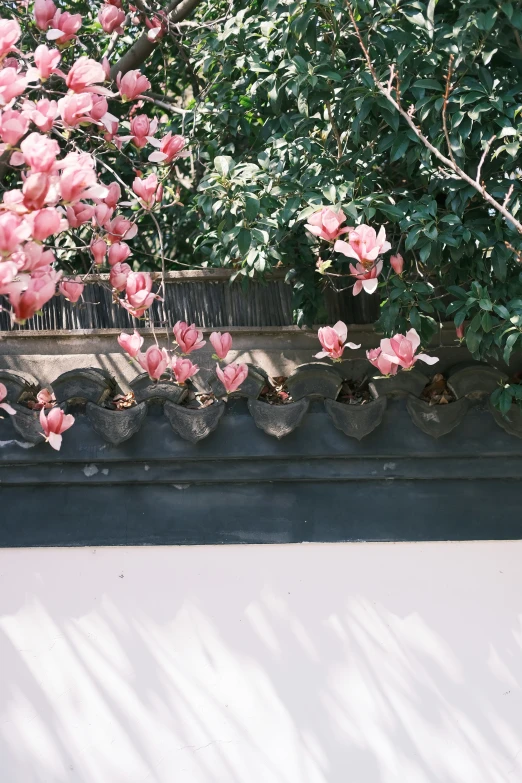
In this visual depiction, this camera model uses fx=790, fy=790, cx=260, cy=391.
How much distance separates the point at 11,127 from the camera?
181 centimetres

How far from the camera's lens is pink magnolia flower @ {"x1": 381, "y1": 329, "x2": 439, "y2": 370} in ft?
7.32

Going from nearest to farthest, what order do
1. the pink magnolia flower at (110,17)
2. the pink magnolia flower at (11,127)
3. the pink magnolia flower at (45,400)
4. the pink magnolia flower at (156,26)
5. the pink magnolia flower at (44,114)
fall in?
the pink magnolia flower at (11,127), the pink magnolia flower at (44,114), the pink magnolia flower at (45,400), the pink magnolia flower at (110,17), the pink magnolia flower at (156,26)

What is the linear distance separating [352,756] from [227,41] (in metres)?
2.44

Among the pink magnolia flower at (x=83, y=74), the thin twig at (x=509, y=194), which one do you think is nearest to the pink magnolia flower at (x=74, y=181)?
the pink magnolia flower at (x=83, y=74)

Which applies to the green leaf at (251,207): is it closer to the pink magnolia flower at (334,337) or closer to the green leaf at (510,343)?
the pink magnolia flower at (334,337)

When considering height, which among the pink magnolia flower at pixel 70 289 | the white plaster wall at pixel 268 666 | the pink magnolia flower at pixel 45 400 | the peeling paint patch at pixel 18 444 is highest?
the pink magnolia flower at pixel 70 289

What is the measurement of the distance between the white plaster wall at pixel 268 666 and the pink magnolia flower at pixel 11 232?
1248 millimetres

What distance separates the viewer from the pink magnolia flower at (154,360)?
2.37m

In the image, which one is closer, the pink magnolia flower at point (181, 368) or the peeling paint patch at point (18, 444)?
the pink magnolia flower at point (181, 368)

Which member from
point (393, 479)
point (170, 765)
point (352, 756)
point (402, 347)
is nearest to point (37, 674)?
point (170, 765)

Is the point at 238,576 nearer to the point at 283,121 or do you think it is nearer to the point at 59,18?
the point at 283,121

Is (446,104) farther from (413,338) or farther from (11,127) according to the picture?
(11,127)

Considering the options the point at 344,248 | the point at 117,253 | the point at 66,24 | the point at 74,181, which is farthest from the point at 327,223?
the point at 66,24

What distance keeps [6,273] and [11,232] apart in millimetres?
88
